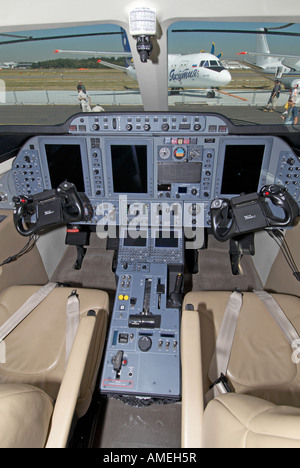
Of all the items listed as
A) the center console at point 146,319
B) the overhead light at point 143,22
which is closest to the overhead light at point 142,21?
the overhead light at point 143,22

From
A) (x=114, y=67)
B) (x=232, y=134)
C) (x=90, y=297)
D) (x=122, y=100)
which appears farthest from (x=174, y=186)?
(x=122, y=100)

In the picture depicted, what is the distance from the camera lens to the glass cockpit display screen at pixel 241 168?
2131 mm

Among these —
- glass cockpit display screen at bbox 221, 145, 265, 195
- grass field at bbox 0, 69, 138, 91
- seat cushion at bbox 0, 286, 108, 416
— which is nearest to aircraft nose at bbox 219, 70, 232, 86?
grass field at bbox 0, 69, 138, 91

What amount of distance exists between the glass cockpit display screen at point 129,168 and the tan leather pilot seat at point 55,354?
0.96m

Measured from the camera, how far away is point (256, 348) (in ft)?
5.01

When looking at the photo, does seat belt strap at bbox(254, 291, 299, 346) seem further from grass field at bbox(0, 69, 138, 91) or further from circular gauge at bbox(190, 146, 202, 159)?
grass field at bbox(0, 69, 138, 91)

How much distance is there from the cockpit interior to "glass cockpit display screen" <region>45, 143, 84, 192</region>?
11mm

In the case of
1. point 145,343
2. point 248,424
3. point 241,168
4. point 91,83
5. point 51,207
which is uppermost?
point 91,83

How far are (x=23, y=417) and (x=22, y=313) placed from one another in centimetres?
102

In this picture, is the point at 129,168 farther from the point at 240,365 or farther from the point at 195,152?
the point at 240,365

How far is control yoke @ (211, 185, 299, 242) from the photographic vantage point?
6.27 feet

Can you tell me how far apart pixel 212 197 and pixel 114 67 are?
598 cm

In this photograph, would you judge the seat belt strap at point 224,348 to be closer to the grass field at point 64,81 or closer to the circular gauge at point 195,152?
the circular gauge at point 195,152

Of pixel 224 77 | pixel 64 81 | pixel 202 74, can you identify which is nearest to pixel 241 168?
pixel 64 81
